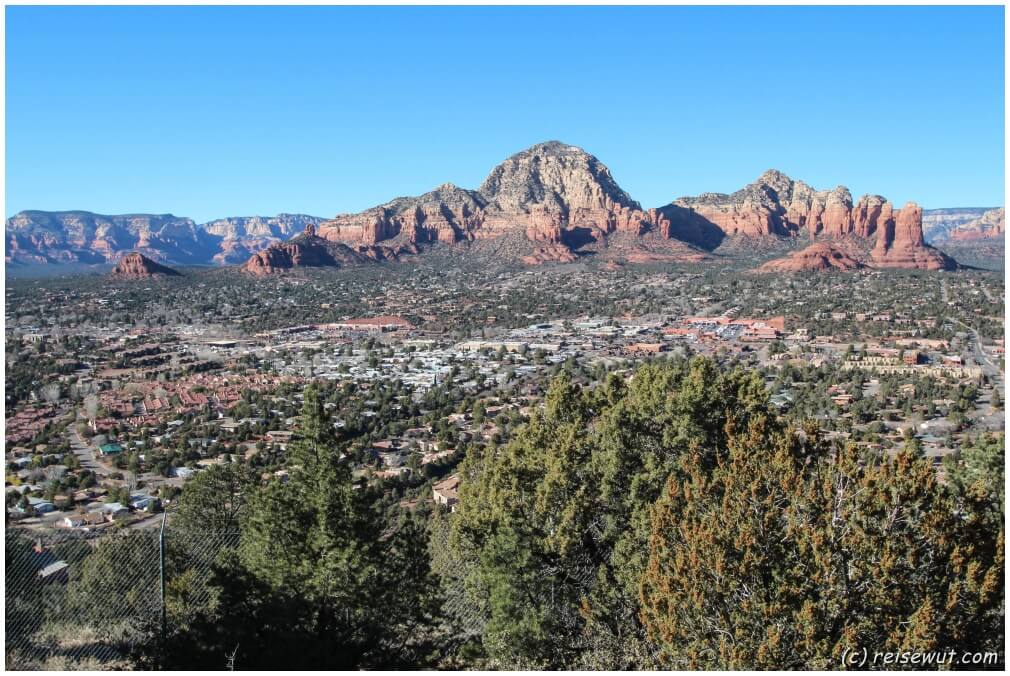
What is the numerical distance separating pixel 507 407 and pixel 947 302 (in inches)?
2456

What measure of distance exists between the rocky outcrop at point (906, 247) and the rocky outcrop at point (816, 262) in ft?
23.7

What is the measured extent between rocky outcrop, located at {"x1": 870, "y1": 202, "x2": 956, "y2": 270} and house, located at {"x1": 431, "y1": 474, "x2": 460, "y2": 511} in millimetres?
106438

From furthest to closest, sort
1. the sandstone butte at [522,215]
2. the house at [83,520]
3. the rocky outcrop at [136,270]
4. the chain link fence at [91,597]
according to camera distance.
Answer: the sandstone butte at [522,215] < the rocky outcrop at [136,270] < the house at [83,520] < the chain link fence at [91,597]

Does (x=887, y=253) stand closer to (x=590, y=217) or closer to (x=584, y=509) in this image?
(x=590, y=217)

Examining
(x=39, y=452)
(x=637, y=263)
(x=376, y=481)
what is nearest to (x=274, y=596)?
(x=376, y=481)

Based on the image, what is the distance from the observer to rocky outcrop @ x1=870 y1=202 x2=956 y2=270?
120 m

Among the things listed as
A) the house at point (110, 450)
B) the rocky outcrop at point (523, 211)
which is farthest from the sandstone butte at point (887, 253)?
the house at point (110, 450)

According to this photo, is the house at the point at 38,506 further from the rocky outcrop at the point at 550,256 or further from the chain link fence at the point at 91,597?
the rocky outcrop at the point at 550,256

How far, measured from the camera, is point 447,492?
28500 millimetres

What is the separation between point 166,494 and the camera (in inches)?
1142

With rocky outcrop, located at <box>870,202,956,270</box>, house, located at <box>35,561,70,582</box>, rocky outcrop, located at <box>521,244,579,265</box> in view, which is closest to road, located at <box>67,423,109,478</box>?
house, located at <box>35,561,70,582</box>

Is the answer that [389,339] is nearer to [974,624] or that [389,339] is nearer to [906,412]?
[906,412]

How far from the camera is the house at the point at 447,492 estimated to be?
88.7 feet

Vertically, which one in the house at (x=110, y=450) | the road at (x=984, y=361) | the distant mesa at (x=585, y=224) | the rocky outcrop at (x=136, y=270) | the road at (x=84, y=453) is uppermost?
the distant mesa at (x=585, y=224)
